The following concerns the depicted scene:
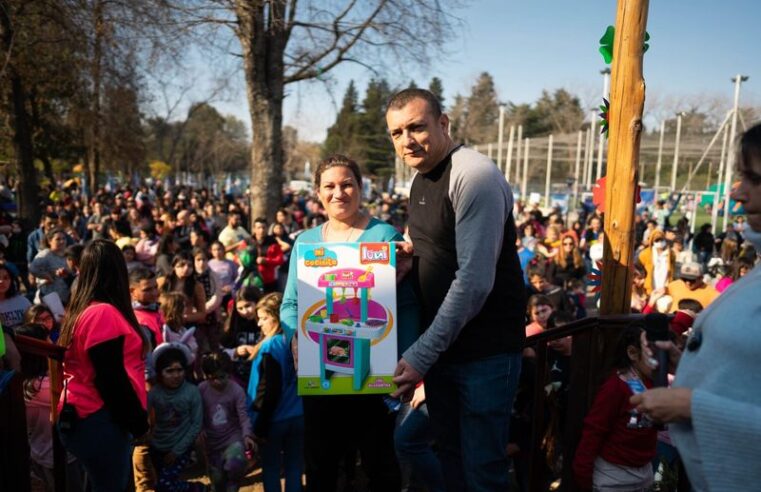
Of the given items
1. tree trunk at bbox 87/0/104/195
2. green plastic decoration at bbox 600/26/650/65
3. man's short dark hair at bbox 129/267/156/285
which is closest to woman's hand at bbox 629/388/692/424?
green plastic decoration at bbox 600/26/650/65

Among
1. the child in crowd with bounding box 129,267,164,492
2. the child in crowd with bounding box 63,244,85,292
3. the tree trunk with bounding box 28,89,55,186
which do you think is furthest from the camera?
the tree trunk with bounding box 28,89,55,186

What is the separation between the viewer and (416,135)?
2439 mm

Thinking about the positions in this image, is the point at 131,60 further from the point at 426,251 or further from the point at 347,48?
the point at 426,251

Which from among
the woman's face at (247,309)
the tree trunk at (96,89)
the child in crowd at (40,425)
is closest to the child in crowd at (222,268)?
the woman's face at (247,309)

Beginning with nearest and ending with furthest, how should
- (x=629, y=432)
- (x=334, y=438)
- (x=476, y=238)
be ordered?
1. (x=476, y=238)
2. (x=334, y=438)
3. (x=629, y=432)

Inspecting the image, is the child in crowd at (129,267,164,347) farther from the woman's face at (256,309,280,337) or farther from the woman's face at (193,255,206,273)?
the woman's face at (193,255,206,273)

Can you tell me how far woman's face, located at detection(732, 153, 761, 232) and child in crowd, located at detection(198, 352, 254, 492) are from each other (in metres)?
3.50

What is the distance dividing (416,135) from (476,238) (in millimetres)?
518

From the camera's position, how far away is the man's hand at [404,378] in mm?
2385

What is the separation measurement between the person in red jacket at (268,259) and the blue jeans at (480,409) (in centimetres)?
597

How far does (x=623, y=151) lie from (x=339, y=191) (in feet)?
5.62

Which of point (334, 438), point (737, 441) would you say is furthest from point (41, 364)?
point (737, 441)

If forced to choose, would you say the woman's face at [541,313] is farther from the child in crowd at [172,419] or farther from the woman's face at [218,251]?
the woman's face at [218,251]

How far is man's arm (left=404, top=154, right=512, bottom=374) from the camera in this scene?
7.41 ft
